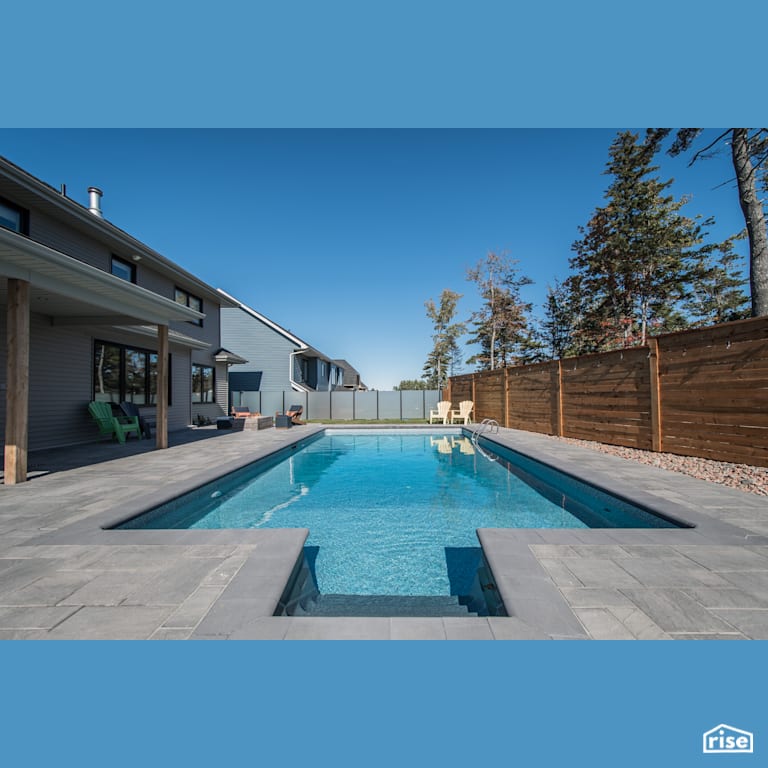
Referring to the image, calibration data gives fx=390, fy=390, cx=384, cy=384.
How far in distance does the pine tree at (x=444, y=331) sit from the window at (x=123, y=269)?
2043 cm

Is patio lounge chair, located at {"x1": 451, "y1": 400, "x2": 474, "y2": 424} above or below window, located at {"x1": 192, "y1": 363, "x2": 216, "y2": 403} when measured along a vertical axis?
below

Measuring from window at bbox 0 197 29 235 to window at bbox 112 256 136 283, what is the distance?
8.69 ft

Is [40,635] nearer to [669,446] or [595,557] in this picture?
[595,557]

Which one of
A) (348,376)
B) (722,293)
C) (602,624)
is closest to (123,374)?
(602,624)

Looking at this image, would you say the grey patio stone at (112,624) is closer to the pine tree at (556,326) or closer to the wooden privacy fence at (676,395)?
the wooden privacy fence at (676,395)

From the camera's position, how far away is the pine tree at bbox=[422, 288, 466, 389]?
2881cm

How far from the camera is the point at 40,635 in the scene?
197 centimetres

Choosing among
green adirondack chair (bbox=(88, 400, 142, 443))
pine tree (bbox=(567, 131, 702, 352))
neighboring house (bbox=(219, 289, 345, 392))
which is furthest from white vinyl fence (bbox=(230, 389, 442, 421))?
green adirondack chair (bbox=(88, 400, 142, 443))

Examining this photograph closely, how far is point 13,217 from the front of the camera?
290 inches

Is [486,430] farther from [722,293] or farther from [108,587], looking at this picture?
[722,293]

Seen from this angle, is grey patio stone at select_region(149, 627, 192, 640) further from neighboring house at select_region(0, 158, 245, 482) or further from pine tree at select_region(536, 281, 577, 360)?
pine tree at select_region(536, 281, 577, 360)

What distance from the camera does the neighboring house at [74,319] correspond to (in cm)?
523
